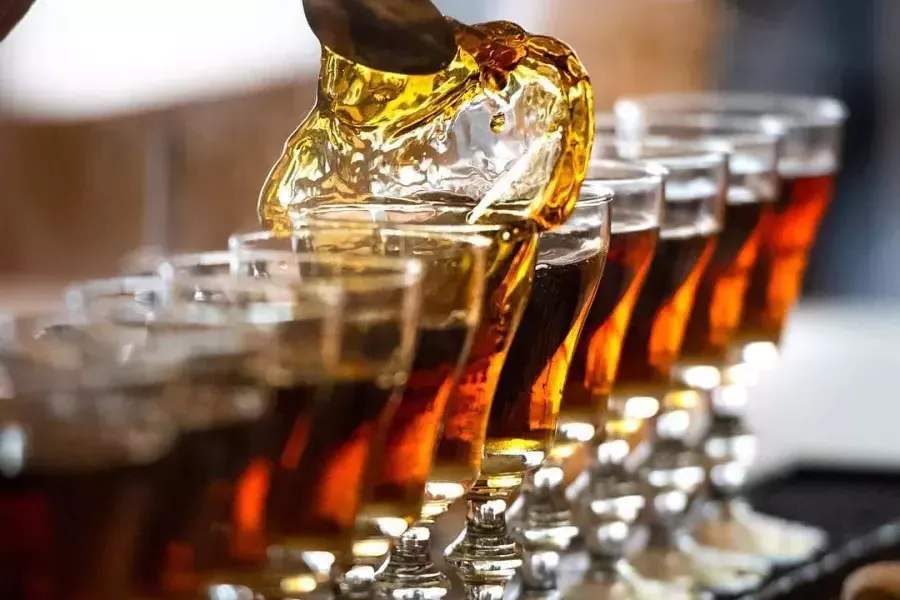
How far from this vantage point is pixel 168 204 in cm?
272

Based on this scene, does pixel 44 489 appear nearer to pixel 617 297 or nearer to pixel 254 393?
pixel 254 393

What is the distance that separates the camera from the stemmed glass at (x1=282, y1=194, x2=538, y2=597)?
0.71 m

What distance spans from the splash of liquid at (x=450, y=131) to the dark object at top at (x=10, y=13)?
0.45 feet

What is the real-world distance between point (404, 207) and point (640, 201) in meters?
0.21

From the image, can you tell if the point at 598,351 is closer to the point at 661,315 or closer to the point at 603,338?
the point at 603,338

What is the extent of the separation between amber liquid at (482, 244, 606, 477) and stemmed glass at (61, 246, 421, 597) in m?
0.15

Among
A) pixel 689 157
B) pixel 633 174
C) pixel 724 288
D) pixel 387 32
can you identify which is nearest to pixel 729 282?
pixel 724 288

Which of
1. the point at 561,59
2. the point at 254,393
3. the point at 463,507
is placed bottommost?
the point at 463,507

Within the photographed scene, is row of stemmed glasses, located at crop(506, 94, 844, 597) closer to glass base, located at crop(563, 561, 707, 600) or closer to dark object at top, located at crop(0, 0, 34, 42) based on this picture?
glass base, located at crop(563, 561, 707, 600)

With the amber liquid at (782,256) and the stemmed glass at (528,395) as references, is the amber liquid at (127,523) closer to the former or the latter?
the stemmed glass at (528,395)

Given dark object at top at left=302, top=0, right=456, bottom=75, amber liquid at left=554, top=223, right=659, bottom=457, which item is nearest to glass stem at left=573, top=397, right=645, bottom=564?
amber liquid at left=554, top=223, right=659, bottom=457

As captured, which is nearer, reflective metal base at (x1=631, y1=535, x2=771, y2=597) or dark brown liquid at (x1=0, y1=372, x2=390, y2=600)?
dark brown liquid at (x1=0, y1=372, x2=390, y2=600)

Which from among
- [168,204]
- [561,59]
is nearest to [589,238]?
[561,59]

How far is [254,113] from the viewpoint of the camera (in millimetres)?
2744
